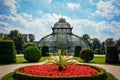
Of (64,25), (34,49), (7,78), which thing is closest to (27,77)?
(7,78)

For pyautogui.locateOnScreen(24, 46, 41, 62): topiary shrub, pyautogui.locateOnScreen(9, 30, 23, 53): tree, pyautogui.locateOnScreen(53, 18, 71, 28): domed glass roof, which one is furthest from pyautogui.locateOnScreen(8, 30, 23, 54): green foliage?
pyautogui.locateOnScreen(24, 46, 41, 62): topiary shrub

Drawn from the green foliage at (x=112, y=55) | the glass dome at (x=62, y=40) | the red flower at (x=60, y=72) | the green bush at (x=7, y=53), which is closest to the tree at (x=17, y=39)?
the glass dome at (x=62, y=40)

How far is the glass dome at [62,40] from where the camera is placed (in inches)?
2121

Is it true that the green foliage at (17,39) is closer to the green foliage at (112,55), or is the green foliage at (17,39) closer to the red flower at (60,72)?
the green foliage at (112,55)

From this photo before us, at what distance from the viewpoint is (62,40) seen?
5497 centimetres

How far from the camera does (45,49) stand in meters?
40.4

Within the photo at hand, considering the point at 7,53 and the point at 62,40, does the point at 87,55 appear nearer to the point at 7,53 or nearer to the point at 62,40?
the point at 7,53

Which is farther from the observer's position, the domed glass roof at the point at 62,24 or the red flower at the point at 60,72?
the domed glass roof at the point at 62,24

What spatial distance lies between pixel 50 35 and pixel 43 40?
8.88ft

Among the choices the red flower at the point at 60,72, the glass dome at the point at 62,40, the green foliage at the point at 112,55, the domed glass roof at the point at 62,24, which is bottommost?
the red flower at the point at 60,72

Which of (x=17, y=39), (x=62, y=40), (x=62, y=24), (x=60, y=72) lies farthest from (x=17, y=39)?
(x=60, y=72)

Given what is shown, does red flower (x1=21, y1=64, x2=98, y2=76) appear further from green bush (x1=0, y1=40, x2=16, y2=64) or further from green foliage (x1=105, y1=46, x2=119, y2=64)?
green foliage (x1=105, y1=46, x2=119, y2=64)

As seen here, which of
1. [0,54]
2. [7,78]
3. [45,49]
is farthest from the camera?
[45,49]

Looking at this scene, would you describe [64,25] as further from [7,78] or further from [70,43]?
[7,78]
